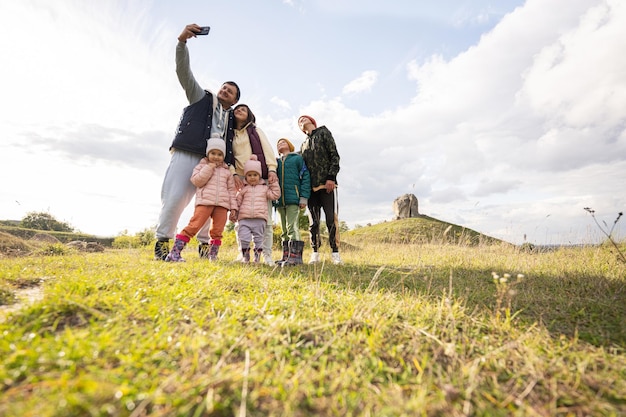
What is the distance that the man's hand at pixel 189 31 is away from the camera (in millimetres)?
4699

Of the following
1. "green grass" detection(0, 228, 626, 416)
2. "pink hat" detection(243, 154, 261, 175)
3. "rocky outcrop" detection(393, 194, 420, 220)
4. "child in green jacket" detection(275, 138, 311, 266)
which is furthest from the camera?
"rocky outcrop" detection(393, 194, 420, 220)

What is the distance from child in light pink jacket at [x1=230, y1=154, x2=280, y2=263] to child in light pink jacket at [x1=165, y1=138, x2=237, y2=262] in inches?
10.3

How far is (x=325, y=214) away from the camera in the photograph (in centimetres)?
586

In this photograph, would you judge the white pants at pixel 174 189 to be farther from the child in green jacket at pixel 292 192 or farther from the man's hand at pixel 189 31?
the man's hand at pixel 189 31

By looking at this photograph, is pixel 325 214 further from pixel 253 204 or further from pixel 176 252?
pixel 176 252

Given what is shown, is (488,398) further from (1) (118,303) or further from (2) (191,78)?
(2) (191,78)

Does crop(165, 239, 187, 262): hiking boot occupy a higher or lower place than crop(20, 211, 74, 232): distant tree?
lower

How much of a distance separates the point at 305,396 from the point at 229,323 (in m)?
0.79

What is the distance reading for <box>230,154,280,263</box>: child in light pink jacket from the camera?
526 cm

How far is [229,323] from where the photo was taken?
192cm

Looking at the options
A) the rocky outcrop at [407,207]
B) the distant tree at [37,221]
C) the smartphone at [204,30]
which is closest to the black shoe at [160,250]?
the smartphone at [204,30]

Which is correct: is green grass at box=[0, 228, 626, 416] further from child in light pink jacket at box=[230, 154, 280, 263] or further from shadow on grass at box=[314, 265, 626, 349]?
child in light pink jacket at box=[230, 154, 280, 263]

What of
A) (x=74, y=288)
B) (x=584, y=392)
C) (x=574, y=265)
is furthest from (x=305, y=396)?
(x=574, y=265)

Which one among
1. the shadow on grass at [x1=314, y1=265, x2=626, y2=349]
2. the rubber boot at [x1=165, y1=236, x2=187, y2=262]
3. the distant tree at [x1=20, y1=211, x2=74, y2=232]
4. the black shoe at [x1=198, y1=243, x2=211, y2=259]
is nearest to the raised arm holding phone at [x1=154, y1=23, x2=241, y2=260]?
the rubber boot at [x1=165, y1=236, x2=187, y2=262]
